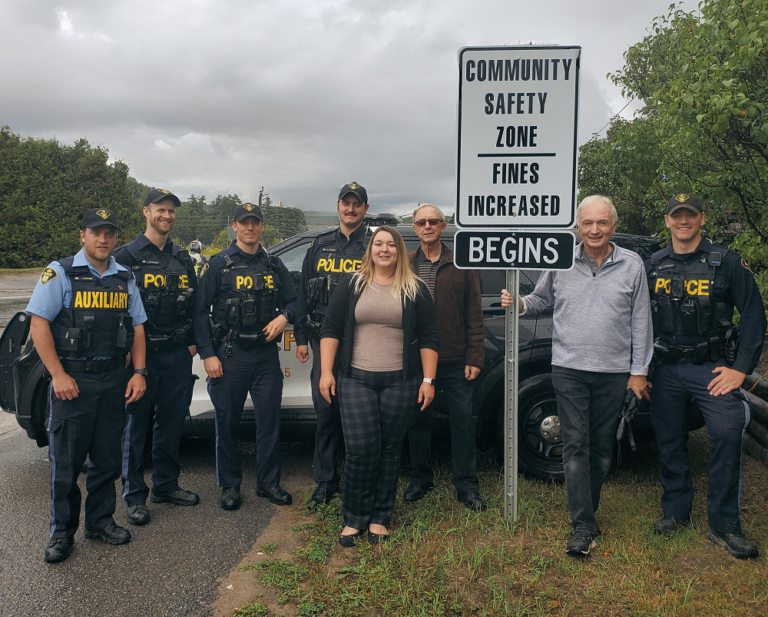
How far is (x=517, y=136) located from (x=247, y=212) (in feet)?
5.98

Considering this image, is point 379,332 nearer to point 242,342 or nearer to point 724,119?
point 242,342

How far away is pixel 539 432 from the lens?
4.14 m

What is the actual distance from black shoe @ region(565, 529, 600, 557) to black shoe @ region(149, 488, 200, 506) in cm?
239

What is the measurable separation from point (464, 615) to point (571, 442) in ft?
3.76

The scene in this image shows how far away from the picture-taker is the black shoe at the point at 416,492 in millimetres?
3879

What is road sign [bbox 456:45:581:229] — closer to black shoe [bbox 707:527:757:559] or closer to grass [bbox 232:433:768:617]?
grass [bbox 232:433:768:617]

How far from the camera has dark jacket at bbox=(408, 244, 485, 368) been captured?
12.3 ft

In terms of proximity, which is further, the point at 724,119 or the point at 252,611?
the point at 724,119

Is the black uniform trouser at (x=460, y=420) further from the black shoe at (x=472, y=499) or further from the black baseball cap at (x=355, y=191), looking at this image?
the black baseball cap at (x=355, y=191)

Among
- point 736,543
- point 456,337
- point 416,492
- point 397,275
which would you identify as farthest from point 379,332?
point 736,543

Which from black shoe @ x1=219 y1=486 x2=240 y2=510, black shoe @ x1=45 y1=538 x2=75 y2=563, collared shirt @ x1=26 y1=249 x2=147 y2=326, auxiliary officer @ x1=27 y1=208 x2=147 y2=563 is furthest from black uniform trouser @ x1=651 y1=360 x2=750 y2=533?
black shoe @ x1=45 y1=538 x2=75 y2=563

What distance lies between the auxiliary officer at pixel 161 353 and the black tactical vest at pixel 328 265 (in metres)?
0.81

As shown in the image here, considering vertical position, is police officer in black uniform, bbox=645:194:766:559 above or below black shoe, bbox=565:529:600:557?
above

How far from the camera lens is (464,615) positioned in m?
2.63
